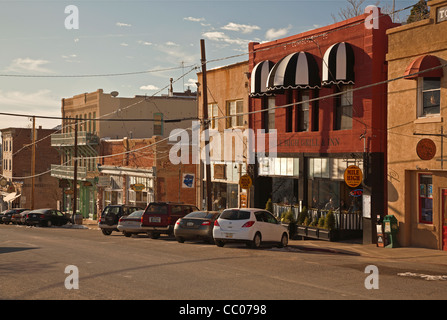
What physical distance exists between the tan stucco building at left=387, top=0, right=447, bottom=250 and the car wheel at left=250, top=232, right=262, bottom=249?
560cm

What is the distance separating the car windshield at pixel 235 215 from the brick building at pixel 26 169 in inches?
2353

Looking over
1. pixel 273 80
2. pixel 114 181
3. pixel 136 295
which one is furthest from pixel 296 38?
pixel 114 181

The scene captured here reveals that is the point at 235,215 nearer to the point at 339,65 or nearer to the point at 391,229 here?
the point at 391,229

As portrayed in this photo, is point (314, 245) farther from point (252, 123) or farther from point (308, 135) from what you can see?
point (252, 123)

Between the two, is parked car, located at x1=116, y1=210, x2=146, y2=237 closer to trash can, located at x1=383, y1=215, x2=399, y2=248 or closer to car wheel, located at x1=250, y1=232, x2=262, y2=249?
car wheel, located at x1=250, y1=232, x2=262, y2=249

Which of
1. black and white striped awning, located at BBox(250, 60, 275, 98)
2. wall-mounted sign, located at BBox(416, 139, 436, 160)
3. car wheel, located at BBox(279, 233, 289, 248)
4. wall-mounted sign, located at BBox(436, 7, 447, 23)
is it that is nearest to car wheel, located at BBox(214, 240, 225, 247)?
car wheel, located at BBox(279, 233, 289, 248)

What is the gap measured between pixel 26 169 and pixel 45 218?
127 ft

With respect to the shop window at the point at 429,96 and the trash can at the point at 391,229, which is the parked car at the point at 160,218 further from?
the shop window at the point at 429,96

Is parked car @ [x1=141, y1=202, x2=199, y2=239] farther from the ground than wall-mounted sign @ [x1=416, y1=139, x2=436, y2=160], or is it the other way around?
wall-mounted sign @ [x1=416, y1=139, x2=436, y2=160]

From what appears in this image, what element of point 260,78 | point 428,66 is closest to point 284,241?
point 428,66

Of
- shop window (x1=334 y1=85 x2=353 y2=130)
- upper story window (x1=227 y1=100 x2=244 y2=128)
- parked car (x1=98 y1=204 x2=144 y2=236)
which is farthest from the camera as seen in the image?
upper story window (x1=227 y1=100 x2=244 y2=128)

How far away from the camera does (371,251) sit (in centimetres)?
2205

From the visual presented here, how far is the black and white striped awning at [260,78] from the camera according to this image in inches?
1188

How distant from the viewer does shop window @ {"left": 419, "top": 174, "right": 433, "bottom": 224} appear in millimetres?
22625
